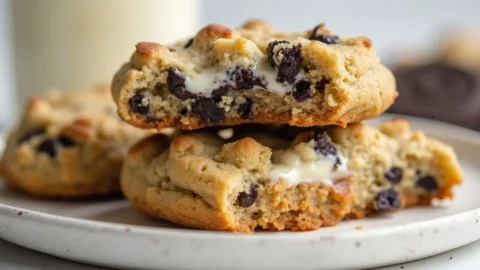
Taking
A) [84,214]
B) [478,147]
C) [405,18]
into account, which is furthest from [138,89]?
[405,18]

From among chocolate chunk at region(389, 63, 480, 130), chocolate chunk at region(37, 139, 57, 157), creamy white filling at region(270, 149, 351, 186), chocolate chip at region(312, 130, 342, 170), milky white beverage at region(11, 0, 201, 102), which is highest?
chocolate chip at region(312, 130, 342, 170)

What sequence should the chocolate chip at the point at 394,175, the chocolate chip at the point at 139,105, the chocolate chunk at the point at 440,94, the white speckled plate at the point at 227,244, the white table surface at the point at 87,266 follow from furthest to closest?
the chocolate chunk at the point at 440,94
the chocolate chip at the point at 394,175
the chocolate chip at the point at 139,105
the white table surface at the point at 87,266
the white speckled plate at the point at 227,244

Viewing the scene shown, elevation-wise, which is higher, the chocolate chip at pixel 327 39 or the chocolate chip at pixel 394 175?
the chocolate chip at pixel 327 39

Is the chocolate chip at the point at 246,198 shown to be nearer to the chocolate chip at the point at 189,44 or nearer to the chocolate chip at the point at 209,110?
the chocolate chip at the point at 209,110

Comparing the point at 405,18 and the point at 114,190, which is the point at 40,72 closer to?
the point at 114,190

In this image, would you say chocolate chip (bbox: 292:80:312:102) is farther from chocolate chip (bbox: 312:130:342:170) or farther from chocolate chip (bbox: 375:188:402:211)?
chocolate chip (bbox: 375:188:402:211)

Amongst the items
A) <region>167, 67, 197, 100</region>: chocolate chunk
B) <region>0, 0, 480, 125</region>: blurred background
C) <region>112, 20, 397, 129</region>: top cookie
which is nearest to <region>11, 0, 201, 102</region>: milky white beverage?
<region>0, 0, 480, 125</region>: blurred background

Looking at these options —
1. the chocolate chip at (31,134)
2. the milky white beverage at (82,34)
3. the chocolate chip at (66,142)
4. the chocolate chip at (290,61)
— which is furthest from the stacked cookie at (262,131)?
the milky white beverage at (82,34)

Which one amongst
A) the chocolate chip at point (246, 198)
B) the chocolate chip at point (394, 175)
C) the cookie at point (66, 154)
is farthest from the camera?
the cookie at point (66, 154)
